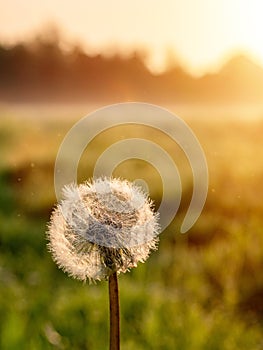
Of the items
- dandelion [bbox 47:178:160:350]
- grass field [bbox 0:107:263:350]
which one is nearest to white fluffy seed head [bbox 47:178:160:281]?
dandelion [bbox 47:178:160:350]

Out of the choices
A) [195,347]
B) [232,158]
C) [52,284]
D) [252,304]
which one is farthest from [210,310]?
[232,158]

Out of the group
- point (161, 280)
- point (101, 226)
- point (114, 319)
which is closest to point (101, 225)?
point (101, 226)

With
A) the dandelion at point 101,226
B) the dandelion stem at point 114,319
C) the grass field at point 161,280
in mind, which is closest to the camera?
the dandelion stem at point 114,319

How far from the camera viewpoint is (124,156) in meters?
5.74

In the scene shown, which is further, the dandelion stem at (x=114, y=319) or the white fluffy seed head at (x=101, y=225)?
the white fluffy seed head at (x=101, y=225)

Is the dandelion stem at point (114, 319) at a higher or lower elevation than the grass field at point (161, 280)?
lower

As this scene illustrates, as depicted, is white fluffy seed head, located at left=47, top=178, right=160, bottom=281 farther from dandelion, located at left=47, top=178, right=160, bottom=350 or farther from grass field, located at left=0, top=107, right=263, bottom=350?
grass field, located at left=0, top=107, right=263, bottom=350

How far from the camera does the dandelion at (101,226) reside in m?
0.92

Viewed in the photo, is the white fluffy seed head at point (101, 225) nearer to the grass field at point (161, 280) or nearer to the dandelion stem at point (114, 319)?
the dandelion stem at point (114, 319)

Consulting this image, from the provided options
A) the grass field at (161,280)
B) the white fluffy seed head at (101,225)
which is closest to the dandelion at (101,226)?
the white fluffy seed head at (101,225)

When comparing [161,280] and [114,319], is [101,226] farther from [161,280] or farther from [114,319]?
[161,280]

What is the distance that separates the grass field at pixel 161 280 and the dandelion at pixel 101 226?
1.12 meters

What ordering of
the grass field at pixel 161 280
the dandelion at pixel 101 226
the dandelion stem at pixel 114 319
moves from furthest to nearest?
the grass field at pixel 161 280, the dandelion at pixel 101 226, the dandelion stem at pixel 114 319

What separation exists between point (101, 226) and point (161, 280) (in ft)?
6.97
